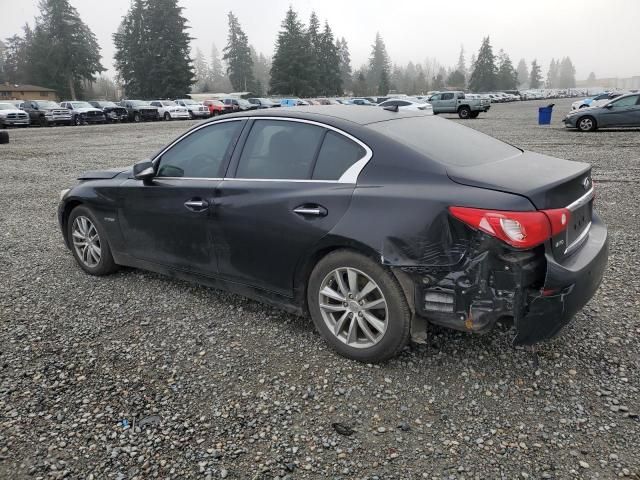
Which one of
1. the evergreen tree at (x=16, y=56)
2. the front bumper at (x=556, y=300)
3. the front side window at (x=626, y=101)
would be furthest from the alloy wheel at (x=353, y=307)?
the evergreen tree at (x=16, y=56)

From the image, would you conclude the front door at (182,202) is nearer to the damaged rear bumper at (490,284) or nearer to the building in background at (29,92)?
the damaged rear bumper at (490,284)

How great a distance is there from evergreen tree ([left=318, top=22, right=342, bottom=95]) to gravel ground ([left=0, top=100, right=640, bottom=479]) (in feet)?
259

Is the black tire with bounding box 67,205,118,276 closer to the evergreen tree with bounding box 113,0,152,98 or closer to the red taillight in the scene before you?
the red taillight

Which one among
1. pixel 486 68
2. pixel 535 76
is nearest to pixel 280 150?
pixel 486 68

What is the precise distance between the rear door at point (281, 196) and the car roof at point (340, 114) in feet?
0.22

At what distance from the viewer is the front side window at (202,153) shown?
12.5 ft

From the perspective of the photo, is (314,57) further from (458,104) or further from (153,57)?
(458,104)

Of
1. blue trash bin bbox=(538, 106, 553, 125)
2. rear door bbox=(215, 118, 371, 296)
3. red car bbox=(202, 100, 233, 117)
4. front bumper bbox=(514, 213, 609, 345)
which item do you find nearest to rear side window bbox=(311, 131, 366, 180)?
rear door bbox=(215, 118, 371, 296)

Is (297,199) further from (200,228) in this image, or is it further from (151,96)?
(151,96)

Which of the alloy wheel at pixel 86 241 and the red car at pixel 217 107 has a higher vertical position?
the red car at pixel 217 107

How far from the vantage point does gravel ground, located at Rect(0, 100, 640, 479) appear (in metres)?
2.42

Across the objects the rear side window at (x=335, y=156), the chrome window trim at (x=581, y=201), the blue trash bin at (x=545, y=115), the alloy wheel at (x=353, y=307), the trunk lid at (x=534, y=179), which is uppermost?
the rear side window at (x=335, y=156)

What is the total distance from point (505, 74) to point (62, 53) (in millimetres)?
95602

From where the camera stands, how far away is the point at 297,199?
3.25 metres
